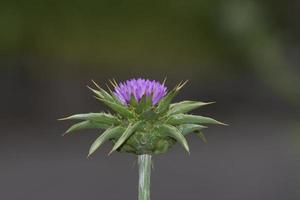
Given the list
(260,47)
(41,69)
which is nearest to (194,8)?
(41,69)

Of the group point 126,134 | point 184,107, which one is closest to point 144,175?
point 126,134

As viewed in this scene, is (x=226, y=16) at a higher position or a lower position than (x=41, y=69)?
lower

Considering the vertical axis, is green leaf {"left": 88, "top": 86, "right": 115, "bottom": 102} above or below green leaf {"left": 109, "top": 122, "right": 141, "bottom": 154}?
above

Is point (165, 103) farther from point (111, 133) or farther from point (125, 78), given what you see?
point (125, 78)

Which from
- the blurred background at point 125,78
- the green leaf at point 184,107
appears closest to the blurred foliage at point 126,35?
the blurred background at point 125,78

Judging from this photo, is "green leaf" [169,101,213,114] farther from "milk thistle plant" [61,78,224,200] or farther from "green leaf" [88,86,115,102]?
"green leaf" [88,86,115,102]

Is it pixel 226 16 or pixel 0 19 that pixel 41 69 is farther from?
pixel 226 16

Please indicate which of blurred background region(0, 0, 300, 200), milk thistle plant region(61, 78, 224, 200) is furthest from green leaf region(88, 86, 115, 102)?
blurred background region(0, 0, 300, 200)
